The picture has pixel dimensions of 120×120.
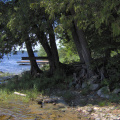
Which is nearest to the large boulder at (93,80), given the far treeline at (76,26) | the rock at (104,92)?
the far treeline at (76,26)

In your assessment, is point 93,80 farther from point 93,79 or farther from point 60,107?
point 60,107

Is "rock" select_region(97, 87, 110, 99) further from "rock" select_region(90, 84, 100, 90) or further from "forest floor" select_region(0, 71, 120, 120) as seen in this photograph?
"rock" select_region(90, 84, 100, 90)

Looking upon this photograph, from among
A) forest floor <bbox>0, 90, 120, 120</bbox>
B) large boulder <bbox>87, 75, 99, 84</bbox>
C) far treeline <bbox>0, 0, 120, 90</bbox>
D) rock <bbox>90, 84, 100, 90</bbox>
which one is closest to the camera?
forest floor <bbox>0, 90, 120, 120</bbox>

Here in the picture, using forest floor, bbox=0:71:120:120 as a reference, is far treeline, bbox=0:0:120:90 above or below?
above

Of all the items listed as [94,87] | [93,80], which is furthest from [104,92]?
[93,80]

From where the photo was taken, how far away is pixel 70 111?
6.01m

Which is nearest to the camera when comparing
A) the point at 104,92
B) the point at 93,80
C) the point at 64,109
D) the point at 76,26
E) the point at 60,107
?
the point at 64,109

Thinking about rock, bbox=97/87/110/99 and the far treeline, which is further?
rock, bbox=97/87/110/99

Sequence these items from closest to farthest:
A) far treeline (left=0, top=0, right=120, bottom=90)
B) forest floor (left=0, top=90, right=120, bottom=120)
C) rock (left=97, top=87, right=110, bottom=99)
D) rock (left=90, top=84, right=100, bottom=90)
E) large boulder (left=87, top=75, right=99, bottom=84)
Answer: forest floor (left=0, top=90, right=120, bottom=120), far treeline (left=0, top=0, right=120, bottom=90), rock (left=97, top=87, right=110, bottom=99), rock (left=90, top=84, right=100, bottom=90), large boulder (left=87, top=75, right=99, bottom=84)

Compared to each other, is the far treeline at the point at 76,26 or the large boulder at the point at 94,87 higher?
the far treeline at the point at 76,26

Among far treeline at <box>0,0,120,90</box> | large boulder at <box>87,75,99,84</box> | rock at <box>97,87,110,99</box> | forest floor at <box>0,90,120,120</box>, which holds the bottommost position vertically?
forest floor at <box>0,90,120,120</box>

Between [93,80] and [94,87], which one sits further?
[93,80]

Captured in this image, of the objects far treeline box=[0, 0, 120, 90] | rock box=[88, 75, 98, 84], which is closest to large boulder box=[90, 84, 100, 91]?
rock box=[88, 75, 98, 84]

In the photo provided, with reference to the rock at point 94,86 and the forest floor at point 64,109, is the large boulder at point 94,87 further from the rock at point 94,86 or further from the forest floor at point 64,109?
the forest floor at point 64,109
